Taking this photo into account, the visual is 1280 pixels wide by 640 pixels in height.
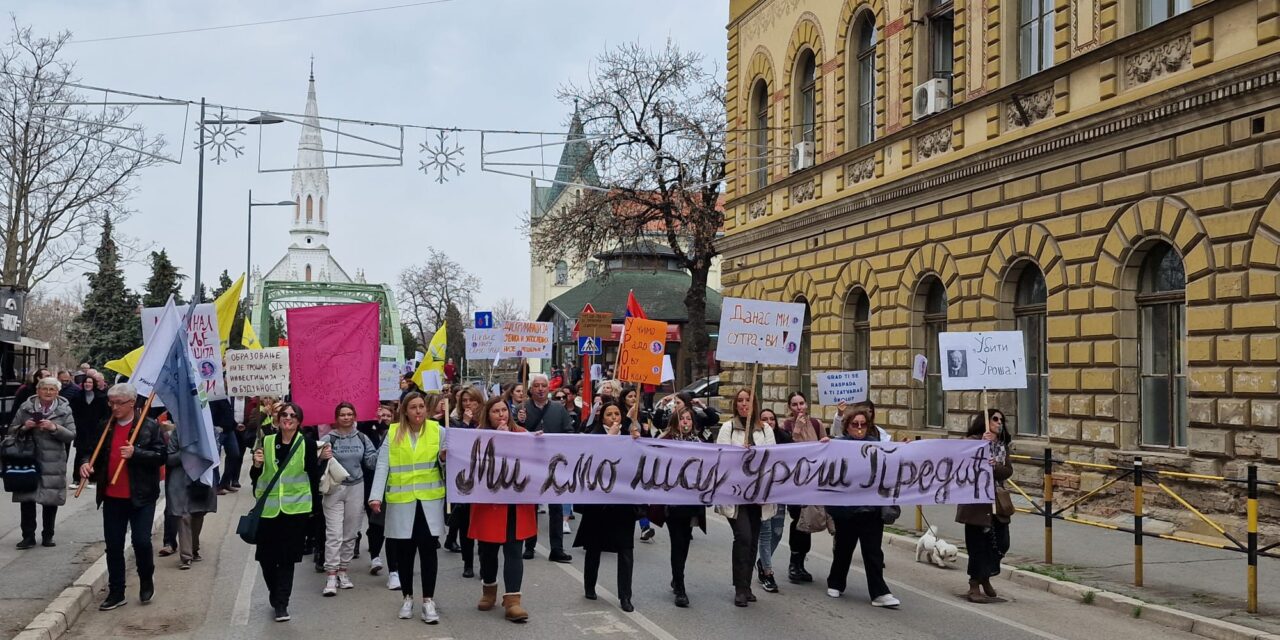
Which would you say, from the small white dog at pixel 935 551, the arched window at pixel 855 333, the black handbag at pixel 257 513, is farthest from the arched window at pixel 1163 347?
the black handbag at pixel 257 513

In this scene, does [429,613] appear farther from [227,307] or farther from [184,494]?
[227,307]

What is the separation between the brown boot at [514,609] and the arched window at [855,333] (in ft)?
54.1

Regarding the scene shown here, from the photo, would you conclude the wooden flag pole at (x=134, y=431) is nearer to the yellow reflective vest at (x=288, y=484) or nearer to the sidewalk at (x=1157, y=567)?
the yellow reflective vest at (x=288, y=484)

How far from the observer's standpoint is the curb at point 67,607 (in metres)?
8.77

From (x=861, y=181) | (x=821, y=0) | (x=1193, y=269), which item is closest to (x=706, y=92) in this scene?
(x=821, y=0)

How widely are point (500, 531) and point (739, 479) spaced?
2.22 m

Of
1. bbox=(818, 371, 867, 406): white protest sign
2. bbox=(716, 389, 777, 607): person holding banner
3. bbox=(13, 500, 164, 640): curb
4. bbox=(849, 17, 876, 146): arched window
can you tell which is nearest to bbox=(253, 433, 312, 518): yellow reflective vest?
bbox=(13, 500, 164, 640): curb

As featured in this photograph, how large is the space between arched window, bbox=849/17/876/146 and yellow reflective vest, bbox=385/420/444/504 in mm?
16822

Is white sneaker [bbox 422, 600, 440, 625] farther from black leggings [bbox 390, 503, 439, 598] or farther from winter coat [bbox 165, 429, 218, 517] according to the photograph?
winter coat [bbox 165, 429, 218, 517]

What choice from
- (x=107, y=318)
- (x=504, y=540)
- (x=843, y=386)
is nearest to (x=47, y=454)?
(x=504, y=540)

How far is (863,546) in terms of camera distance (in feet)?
34.7

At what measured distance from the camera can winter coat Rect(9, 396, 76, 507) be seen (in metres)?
12.6

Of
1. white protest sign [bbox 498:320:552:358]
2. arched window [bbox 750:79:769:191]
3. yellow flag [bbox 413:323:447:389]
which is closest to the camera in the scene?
yellow flag [bbox 413:323:447:389]

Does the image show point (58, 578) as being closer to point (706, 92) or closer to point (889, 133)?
point (889, 133)
